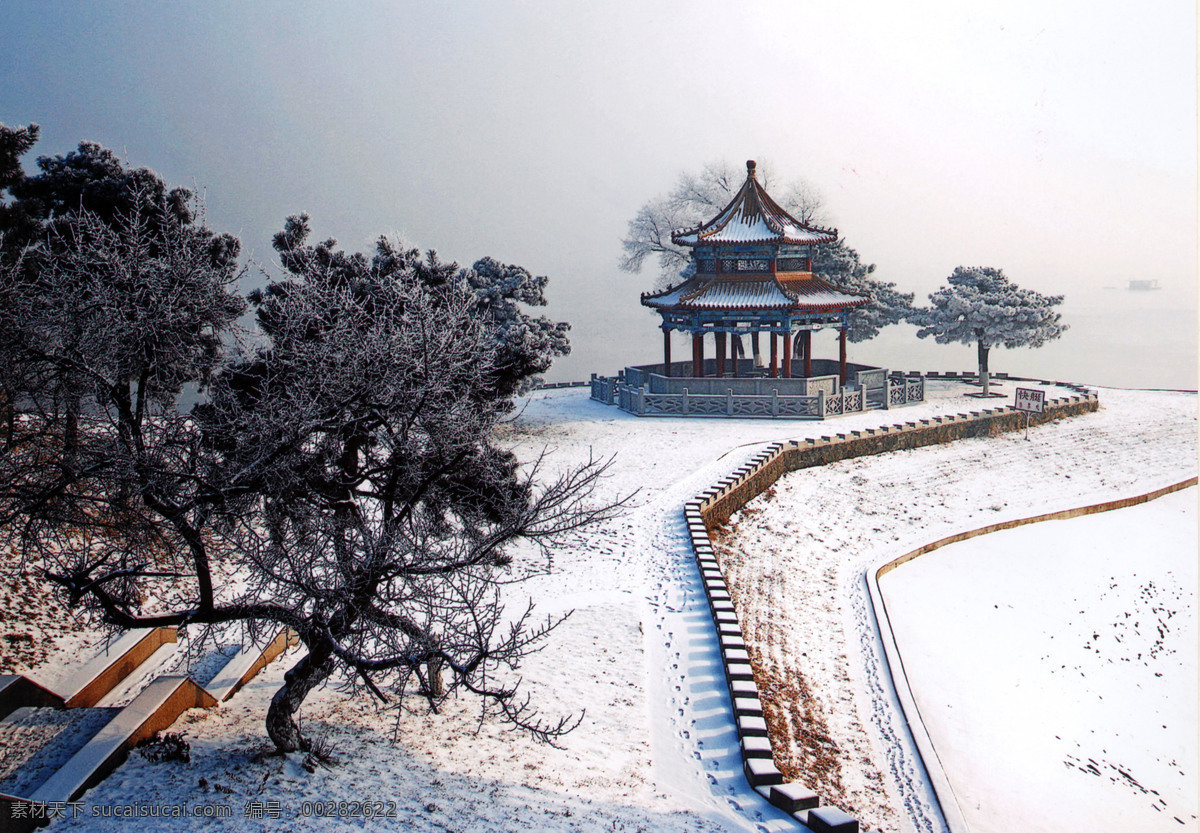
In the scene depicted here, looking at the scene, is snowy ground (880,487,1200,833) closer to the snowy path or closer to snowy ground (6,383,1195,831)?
the snowy path

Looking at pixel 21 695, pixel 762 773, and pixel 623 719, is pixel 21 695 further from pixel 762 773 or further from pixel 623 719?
pixel 762 773

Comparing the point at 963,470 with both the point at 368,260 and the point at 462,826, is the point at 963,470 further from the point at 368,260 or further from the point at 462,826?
the point at 462,826

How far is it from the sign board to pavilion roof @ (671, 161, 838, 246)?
308 inches

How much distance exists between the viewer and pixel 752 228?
97.6 feet

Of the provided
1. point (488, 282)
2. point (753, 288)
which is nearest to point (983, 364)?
point (753, 288)

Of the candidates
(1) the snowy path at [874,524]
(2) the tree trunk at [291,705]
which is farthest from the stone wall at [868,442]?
(2) the tree trunk at [291,705]

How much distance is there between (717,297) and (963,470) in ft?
31.2

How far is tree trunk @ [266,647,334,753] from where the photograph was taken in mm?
8352

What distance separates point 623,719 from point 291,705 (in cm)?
401

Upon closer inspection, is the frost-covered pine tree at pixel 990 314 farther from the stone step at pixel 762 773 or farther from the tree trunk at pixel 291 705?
the tree trunk at pixel 291 705

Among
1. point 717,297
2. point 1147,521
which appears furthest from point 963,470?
point 717,297

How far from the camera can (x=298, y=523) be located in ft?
29.8

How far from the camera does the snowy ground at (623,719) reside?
7961mm

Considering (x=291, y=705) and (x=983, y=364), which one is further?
(x=983, y=364)
